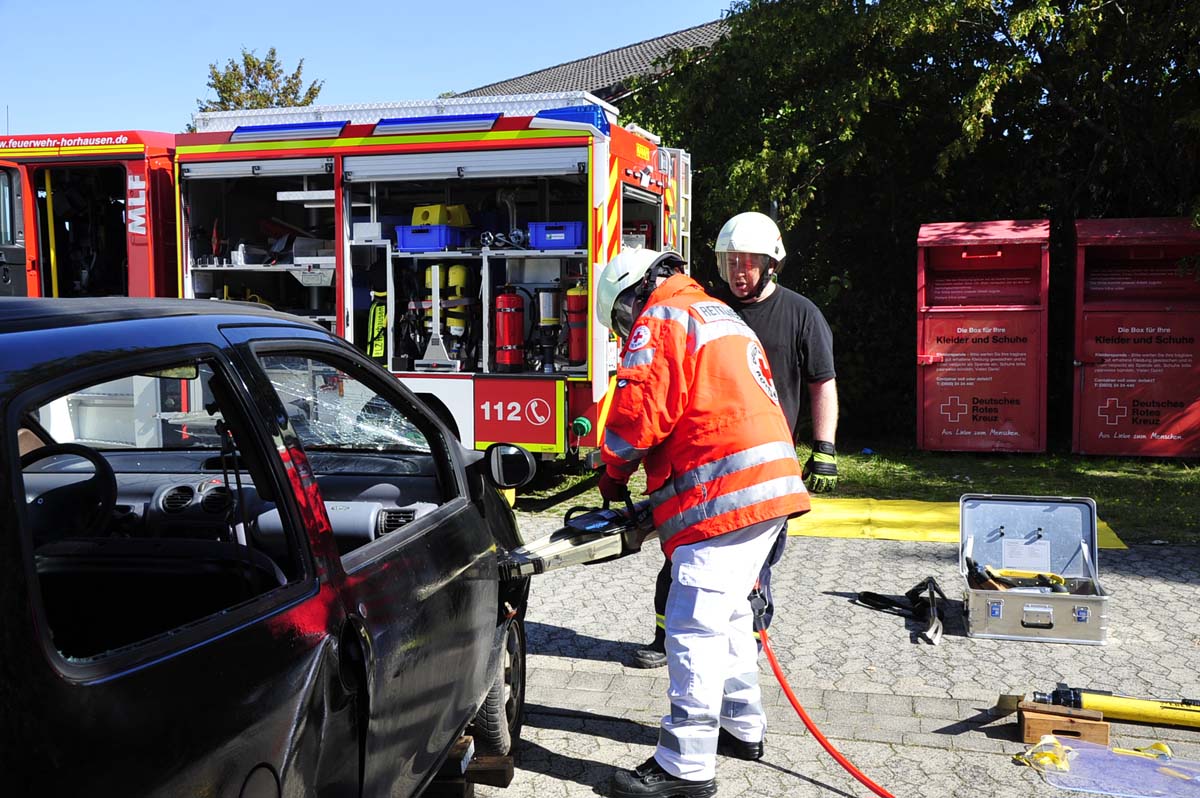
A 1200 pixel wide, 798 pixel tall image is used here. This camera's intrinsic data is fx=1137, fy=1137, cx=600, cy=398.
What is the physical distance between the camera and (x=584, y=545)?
11.6ft

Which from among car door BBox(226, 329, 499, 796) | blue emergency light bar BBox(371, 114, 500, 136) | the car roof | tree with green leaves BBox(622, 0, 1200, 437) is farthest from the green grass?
A: the car roof

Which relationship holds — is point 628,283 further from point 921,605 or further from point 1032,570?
point 1032,570

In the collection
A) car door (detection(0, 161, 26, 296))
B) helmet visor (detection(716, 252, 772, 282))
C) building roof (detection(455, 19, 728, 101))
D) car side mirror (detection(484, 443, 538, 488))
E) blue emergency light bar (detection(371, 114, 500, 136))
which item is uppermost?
building roof (detection(455, 19, 728, 101))

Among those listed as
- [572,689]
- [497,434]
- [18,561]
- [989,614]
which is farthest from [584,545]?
[497,434]

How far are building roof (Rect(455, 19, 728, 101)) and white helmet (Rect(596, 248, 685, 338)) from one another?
1786 centimetres

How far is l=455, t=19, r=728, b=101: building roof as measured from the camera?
23875 mm

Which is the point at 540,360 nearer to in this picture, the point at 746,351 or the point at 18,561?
the point at 746,351

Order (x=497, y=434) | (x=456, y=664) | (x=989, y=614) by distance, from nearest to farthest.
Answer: (x=456, y=664) → (x=989, y=614) → (x=497, y=434)

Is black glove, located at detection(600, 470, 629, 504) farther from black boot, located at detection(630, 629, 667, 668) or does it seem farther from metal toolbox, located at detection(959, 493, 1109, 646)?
metal toolbox, located at detection(959, 493, 1109, 646)

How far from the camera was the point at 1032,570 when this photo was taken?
5527mm

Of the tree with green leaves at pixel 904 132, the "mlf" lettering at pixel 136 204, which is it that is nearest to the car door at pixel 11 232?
the "mlf" lettering at pixel 136 204

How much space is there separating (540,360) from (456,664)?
5.74m

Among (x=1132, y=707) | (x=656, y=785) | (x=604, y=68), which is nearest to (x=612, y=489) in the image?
(x=656, y=785)

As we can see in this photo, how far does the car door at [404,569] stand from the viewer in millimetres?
2451
